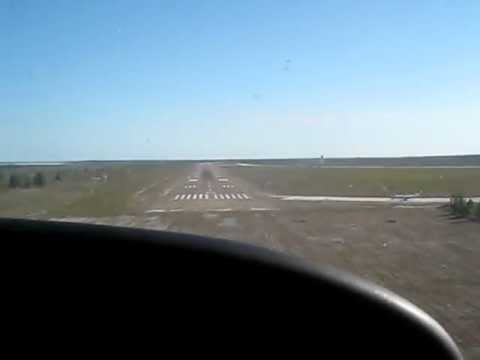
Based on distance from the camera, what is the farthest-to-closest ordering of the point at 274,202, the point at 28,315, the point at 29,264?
the point at 274,202 < the point at 29,264 < the point at 28,315

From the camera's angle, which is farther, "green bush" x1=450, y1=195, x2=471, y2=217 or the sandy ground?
"green bush" x1=450, y1=195, x2=471, y2=217

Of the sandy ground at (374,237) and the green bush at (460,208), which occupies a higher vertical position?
the green bush at (460,208)

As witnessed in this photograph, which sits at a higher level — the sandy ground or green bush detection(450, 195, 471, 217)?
green bush detection(450, 195, 471, 217)

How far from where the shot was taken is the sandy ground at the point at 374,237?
8617mm

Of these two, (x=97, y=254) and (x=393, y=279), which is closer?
(x=97, y=254)

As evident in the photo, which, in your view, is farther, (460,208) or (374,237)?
(460,208)

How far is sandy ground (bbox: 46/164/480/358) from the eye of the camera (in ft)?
28.3

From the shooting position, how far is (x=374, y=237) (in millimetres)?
15828

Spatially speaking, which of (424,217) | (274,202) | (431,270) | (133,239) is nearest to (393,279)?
(431,270)

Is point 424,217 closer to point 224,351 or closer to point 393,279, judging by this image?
point 393,279

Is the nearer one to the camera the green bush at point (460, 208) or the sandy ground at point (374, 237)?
the sandy ground at point (374, 237)

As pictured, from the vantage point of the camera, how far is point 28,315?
4.44 feet

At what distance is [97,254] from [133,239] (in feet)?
0.32

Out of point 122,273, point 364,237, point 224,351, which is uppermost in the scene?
point 122,273
